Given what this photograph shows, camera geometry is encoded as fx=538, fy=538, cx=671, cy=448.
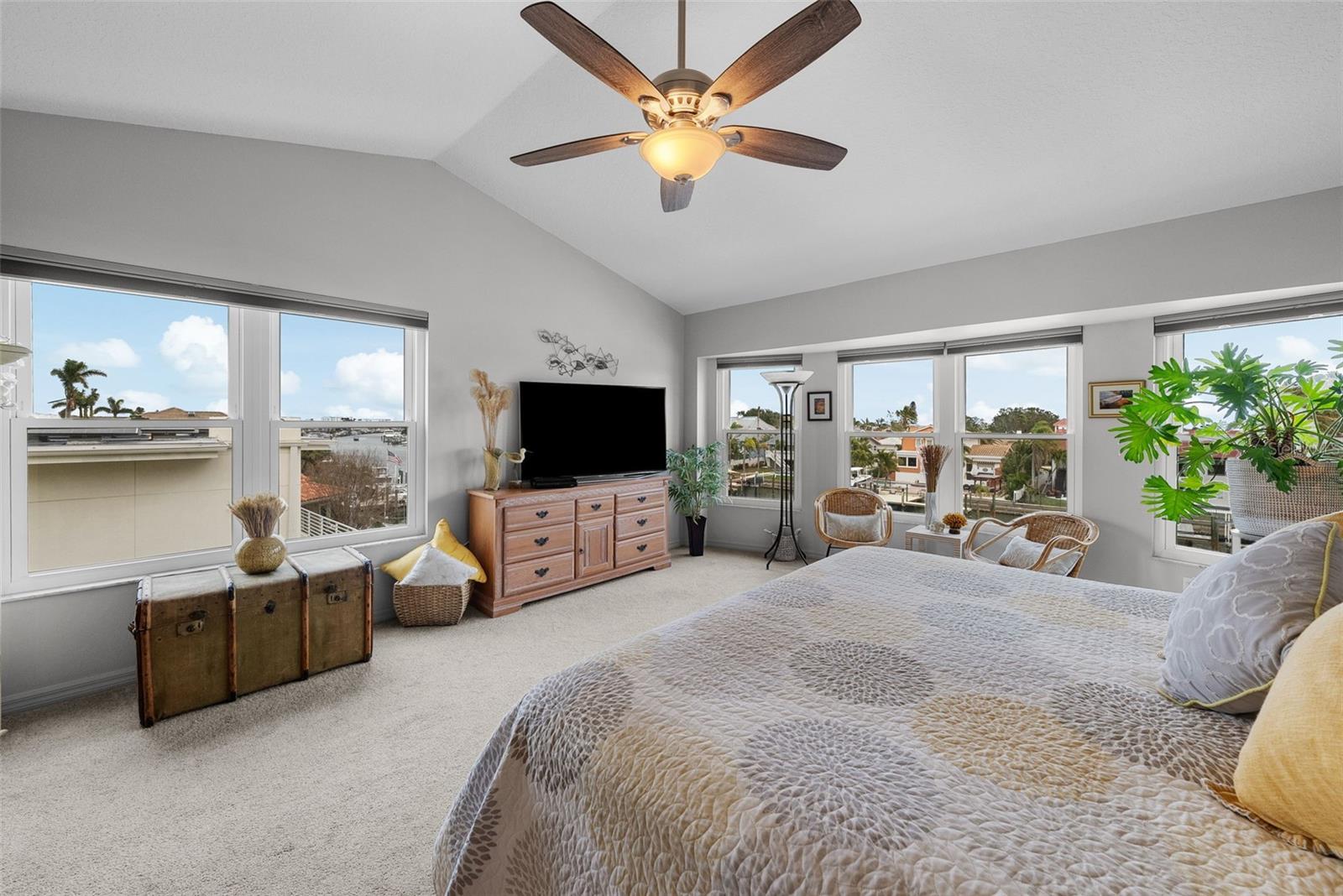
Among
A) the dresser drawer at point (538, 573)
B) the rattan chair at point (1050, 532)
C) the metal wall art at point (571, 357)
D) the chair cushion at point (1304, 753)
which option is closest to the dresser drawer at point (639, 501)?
the dresser drawer at point (538, 573)

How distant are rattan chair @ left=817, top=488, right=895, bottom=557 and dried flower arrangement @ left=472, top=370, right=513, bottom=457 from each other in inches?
103

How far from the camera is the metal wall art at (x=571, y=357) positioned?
434 centimetres

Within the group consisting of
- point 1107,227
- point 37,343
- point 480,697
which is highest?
point 1107,227

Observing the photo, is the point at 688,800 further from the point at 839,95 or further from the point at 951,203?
the point at 951,203

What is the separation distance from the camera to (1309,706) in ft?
2.41

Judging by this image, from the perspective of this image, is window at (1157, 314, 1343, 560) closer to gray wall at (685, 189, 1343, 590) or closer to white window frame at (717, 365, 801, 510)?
gray wall at (685, 189, 1343, 590)

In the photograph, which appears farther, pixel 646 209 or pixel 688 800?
pixel 646 209

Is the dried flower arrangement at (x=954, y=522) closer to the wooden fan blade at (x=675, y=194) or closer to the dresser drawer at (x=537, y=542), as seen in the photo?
the dresser drawer at (x=537, y=542)

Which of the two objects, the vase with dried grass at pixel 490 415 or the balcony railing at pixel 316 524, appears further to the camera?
the vase with dried grass at pixel 490 415

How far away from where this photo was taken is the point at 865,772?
87cm

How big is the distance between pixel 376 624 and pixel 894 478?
13.5ft

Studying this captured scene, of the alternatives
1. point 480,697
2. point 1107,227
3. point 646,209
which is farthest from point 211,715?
point 1107,227

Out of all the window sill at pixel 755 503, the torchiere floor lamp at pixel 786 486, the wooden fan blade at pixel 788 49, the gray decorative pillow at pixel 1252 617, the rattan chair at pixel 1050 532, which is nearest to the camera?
the gray decorative pillow at pixel 1252 617

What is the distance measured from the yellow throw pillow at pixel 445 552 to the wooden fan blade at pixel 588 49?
284 cm
